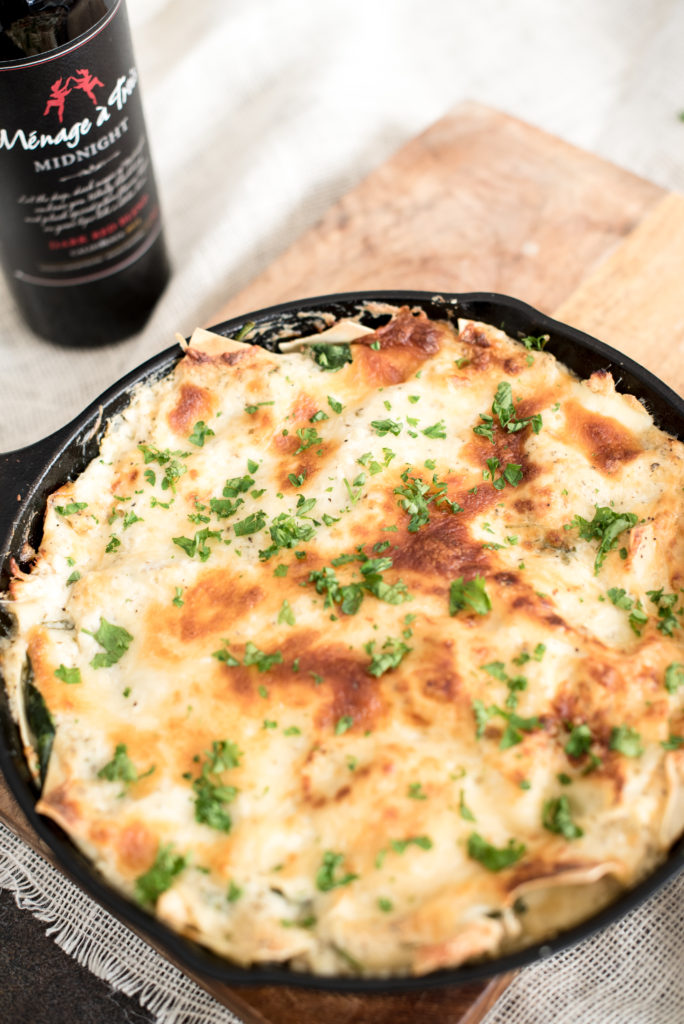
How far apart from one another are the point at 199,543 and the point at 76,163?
60.2 inches

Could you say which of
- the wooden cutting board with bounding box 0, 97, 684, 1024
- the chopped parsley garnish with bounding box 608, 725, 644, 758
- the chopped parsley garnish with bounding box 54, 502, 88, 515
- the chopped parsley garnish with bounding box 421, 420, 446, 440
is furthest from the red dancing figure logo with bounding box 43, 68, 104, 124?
the chopped parsley garnish with bounding box 608, 725, 644, 758

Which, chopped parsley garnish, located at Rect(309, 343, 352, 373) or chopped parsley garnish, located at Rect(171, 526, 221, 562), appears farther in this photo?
chopped parsley garnish, located at Rect(309, 343, 352, 373)

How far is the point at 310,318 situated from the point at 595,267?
1.35m


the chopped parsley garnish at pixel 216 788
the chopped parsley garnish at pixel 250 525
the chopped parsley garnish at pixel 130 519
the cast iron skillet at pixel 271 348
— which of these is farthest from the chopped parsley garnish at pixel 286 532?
the cast iron skillet at pixel 271 348

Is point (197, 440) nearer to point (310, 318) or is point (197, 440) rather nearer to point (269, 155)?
point (310, 318)

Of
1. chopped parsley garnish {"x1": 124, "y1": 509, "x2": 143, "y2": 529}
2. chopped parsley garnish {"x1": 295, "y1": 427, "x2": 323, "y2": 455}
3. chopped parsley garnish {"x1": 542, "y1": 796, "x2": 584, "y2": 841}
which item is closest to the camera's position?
chopped parsley garnish {"x1": 542, "y1": 796, "x2": 584, "y2": 841}

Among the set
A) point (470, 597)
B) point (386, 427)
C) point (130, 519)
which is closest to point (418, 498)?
point (386, 427)

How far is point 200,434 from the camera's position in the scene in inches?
126

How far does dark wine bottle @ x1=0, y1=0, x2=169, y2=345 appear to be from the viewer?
3.24m

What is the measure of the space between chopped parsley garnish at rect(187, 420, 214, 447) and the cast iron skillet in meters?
0.25

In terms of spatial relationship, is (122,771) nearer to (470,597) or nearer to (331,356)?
(470,597)

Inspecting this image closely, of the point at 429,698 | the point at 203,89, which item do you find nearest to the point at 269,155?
the point at 203,89

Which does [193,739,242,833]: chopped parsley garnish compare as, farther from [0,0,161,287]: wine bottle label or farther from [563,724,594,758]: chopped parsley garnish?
[0,0,161,287]: wine bottle label

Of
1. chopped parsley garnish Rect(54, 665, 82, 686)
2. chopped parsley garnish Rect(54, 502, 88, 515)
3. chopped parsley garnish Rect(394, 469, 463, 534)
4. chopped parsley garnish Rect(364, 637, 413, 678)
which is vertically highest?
chopped parsley garnish Rect(394, 469, 463, 534)
